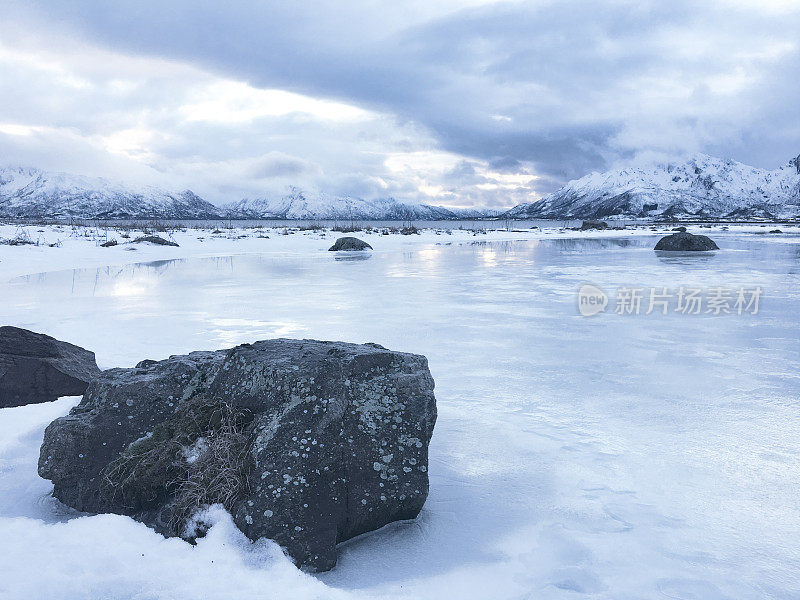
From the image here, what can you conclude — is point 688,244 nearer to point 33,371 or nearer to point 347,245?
point 347,245

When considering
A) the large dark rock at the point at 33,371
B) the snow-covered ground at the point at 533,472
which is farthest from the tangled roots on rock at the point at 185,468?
the large dark rock at the point at 33,371

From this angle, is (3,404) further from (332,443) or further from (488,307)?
(488,307)

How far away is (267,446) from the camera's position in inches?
134

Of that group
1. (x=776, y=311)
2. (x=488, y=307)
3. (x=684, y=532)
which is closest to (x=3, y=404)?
(x=684, y=532)

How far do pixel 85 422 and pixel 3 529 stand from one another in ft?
2.54

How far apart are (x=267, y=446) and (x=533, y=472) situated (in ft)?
6.95

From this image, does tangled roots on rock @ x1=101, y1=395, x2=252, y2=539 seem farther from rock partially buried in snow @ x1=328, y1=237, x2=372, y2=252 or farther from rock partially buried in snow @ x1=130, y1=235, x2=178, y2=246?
rock partially buried in snow @ x1=130, y1=235, x2=178, y2=246

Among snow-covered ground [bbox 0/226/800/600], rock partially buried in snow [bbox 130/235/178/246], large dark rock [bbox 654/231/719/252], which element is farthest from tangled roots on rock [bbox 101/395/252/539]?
large dark rock [bbox 654/231/719/252]

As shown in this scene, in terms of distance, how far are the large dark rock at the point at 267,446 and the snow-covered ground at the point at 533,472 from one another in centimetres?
17

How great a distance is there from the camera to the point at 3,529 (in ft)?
10.6

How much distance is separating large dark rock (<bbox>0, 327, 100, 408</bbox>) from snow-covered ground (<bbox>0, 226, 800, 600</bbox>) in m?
0.44

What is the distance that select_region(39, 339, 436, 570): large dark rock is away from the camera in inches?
129

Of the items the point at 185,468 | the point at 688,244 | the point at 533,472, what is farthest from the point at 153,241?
the point at 533,472

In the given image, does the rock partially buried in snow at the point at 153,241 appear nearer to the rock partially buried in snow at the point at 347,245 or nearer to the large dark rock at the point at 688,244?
the rock partially buried in snow at the point at 347,245
